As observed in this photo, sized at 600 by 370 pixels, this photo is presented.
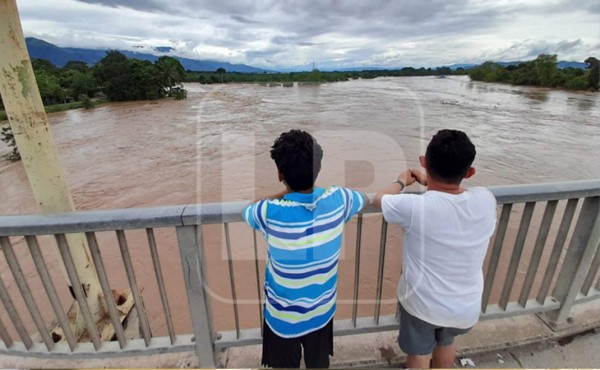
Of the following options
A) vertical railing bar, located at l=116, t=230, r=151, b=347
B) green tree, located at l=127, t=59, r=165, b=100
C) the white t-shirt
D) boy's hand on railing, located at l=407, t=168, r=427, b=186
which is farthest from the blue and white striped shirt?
green tree, located at l=127, t=59, r=165, b=100

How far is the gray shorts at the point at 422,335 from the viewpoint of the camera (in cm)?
162

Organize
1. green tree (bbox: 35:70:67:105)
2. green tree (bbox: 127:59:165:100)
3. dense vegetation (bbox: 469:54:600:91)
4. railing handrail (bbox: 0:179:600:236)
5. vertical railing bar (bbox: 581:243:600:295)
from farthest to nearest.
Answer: dense vegetation (bbox: 469:54:600:91)
green tree (bbox: 127:59:165:100)
green tree (bbox: 35:70:67:105)
vertical railing bar (bbox: 581:243:600:295)
railing handrail (bbox: 0:179:600:236)

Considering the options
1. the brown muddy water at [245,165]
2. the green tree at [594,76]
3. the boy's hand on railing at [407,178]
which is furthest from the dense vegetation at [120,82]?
the green tree at [594,76]

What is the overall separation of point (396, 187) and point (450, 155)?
33 cm

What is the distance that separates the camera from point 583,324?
2.28 meters

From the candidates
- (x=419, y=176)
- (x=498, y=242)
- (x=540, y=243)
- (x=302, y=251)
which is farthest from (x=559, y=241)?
(x=302, y=251)

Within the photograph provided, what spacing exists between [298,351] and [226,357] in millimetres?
728

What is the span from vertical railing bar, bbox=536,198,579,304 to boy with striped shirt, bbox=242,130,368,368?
1293 mm

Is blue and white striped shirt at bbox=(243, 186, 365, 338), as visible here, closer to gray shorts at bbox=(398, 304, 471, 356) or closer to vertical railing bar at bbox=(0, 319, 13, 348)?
gray shorts at bbox=(398, 304, 471, 356)

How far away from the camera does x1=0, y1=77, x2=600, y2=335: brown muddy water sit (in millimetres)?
5258

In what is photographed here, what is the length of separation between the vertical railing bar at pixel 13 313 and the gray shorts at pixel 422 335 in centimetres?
200

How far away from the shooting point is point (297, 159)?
4.24 ft

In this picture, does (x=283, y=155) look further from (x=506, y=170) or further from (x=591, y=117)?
(x=591, y=117)

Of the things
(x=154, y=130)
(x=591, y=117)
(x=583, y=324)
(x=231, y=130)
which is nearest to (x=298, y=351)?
(x=583, y=324)
